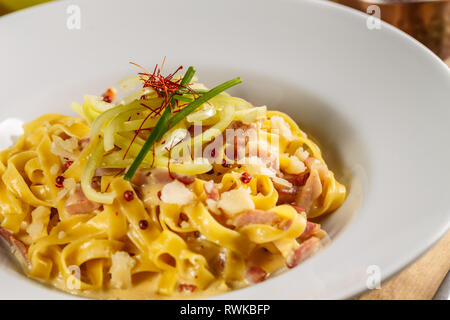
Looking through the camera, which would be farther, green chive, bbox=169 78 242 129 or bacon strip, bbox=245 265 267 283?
green chive, bbox=169 78 242 129

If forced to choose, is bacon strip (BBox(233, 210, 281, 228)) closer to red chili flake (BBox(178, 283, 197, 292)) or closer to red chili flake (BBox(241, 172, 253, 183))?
red chili flake (BBox(241, 172, 253, 183))

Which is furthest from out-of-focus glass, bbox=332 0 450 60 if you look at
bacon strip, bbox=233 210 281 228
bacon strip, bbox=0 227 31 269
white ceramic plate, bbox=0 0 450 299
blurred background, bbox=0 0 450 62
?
bacon strip, bbox=0 227 31 269

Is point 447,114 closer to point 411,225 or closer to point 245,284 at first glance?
point 411,225

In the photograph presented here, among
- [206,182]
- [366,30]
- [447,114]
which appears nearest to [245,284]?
[206,182]

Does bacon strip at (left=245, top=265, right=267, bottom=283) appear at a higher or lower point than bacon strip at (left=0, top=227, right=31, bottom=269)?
higher

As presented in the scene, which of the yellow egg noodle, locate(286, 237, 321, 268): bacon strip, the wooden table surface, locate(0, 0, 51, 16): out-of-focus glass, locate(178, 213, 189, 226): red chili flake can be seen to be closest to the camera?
the wooden table surface
